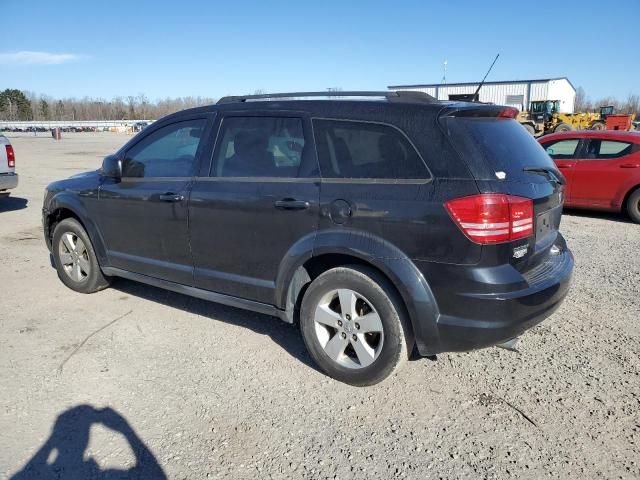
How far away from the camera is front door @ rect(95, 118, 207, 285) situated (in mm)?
4039

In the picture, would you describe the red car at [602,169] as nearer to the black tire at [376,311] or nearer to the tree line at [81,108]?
the black tire at [376,311]

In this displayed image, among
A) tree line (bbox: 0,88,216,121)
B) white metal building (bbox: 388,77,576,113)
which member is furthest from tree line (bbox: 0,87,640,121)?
white metal building (bbox: 388,77,576,113)

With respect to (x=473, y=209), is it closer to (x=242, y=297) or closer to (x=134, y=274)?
(x=242, y=297)

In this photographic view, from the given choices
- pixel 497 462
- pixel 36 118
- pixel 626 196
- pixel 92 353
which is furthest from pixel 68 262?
pixel 36 118

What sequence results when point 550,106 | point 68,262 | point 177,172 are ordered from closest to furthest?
point 177,172
point 68,262
point 550,106

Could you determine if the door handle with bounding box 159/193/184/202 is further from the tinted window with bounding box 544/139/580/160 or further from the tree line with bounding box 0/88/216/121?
the tree line with bounding box 0/88/216/121

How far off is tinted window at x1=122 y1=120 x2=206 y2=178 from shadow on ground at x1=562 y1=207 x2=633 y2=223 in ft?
25.4

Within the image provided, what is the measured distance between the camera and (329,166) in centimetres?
329

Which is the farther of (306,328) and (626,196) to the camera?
(626,196)

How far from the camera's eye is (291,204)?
11.0ft

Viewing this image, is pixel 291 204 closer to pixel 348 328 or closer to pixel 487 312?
pixel 348 328

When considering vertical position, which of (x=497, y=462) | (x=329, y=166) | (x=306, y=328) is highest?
(x=329, y=166)

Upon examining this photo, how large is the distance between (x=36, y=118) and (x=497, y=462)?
508ft

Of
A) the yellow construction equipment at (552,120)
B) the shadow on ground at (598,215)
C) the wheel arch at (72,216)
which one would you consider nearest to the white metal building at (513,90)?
the yellow construction equipment at (552,120)
